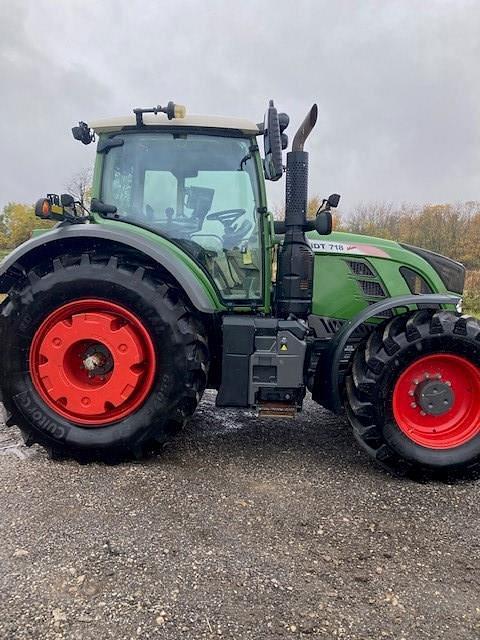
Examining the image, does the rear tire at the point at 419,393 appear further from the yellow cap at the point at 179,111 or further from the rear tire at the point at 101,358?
A: the yellow cap at the point at 179,111

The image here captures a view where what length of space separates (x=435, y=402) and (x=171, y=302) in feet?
6.03

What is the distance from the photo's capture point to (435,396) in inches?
130

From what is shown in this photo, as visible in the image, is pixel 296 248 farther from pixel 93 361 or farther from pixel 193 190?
pixel 93 361

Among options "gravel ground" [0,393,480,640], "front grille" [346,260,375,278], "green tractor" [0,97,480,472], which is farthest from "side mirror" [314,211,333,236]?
"gravel ground" [0,393,480,640]

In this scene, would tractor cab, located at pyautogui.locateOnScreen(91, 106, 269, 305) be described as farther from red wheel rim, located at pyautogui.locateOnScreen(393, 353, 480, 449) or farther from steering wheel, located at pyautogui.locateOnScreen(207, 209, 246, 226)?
red wheel rim, located at pyautogui.locateOnScreen(393, 353, 480, 449)

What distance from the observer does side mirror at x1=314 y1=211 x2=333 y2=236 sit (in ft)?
11.5

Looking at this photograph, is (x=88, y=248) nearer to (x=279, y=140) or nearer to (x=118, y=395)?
(x=118, y=395)

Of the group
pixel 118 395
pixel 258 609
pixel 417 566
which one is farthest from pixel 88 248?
pixel 417 566

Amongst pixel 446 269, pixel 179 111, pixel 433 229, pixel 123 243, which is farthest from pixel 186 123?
pixel 433 229

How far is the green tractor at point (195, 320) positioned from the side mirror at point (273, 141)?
0.01 m

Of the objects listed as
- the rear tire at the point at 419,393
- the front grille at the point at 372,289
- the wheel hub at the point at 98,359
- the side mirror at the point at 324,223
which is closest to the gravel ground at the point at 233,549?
the rear tire at the point at 419,393

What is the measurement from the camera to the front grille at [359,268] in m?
3.90

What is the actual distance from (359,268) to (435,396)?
1.14 meters

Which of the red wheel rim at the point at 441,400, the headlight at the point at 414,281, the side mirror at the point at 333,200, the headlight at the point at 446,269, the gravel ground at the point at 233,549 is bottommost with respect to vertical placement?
the gravel ground at the point at 233,549
